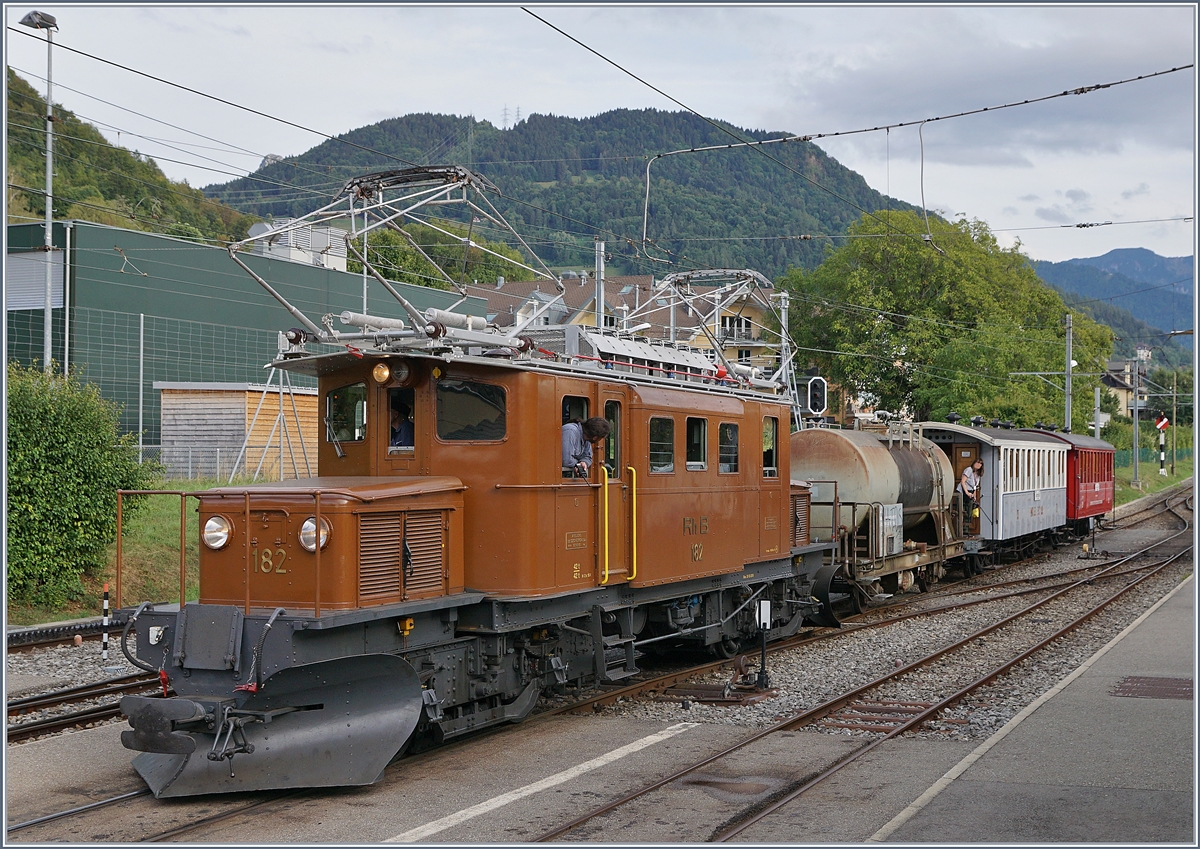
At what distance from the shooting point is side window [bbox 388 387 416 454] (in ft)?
32.2

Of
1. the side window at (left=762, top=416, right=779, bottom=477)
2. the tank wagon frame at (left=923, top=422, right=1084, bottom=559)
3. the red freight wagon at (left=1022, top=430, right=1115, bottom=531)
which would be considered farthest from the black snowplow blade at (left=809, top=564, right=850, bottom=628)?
the red freight wagon at (left=1022, top=430, right=1115, bottom=531)

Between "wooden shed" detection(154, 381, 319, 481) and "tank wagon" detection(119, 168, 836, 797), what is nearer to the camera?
"tank wagon" detection(119, 168, 836, 797)

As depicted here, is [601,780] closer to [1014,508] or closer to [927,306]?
[1014,508]

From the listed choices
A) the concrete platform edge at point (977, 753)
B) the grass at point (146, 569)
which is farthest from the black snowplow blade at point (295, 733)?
the grass at point (146, 569)

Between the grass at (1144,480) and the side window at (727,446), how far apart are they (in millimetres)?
37718

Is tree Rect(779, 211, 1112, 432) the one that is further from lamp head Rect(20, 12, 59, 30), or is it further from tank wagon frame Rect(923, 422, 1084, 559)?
lamp head Rect(20, 12, 59, 30)

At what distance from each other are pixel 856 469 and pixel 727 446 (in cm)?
706

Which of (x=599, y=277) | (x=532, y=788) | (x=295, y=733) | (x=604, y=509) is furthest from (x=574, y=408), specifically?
(x=599, y=277)

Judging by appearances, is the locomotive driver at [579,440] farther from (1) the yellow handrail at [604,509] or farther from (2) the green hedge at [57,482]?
(2) the green hedge at [57,482]

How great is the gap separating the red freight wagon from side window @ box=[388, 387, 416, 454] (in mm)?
28033

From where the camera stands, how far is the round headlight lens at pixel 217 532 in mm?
8594

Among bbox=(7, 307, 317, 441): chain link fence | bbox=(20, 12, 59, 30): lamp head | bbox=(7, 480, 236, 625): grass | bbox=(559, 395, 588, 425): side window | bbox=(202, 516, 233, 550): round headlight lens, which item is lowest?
bbox=(7, 480, 236, 625): grass

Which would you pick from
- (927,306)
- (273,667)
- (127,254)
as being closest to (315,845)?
(273,667)

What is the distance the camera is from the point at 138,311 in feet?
101
